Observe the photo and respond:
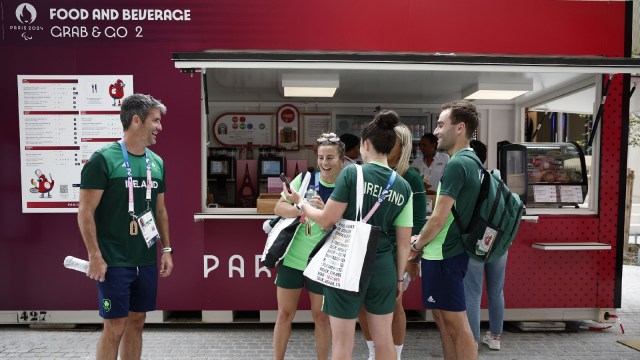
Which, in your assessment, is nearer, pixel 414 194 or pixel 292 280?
pixel 292 280

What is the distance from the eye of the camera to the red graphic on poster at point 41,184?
4316 mm

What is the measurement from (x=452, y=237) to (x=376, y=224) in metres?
0.65

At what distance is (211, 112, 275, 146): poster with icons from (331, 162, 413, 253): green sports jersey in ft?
15.0

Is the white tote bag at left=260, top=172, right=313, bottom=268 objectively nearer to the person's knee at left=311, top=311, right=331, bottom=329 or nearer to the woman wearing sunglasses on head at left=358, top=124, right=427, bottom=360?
the person's knee at left=311, top=311, right=331, bottom=329

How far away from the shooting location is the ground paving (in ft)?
12.8

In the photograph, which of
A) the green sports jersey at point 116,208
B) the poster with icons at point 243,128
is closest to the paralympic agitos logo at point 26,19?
the green sports jersey at point 116,208

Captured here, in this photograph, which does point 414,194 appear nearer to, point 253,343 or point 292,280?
point 292,280

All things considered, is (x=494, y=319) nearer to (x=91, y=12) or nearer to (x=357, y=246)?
(x=357, y=246)

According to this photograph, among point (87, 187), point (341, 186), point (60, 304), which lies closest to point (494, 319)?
point (341, 186)

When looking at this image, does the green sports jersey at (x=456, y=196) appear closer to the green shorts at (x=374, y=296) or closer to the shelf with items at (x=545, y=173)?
the green shorts at (x=374, y=296)

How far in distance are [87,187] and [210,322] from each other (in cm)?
232

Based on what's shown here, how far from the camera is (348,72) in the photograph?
15.8 ft

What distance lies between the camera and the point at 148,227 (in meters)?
2.83

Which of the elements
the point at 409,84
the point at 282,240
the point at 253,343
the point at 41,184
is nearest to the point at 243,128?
the point at 409,84
